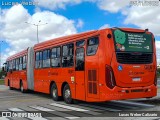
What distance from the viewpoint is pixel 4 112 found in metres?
12.7

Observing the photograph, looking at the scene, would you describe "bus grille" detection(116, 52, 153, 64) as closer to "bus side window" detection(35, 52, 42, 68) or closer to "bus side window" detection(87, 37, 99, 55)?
"bus side window" detection(87, 37, 99, 55)

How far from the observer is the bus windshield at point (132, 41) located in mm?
12312

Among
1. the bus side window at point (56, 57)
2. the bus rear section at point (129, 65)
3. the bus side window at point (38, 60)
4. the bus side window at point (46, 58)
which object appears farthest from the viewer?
the bus side window at point (38, 60)

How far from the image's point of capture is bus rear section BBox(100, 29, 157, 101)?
1190 cm

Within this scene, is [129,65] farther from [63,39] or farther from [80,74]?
[63,39]

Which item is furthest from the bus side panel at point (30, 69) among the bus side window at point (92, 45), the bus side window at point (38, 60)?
the bus side window at point (92, 45)

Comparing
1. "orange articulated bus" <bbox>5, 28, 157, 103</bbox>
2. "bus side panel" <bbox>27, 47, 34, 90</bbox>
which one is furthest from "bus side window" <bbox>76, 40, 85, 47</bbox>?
"bus side panel" <bbox>27, 47, 34, 90</bbox>

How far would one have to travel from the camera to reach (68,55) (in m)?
14.8

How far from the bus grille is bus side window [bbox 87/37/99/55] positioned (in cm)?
93

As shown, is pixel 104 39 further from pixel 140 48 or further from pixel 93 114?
pixel 93 114

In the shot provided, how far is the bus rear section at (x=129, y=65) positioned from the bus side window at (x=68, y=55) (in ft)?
9.17

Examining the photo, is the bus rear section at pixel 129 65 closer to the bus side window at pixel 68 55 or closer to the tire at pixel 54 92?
the bus side window at pixel 68 55

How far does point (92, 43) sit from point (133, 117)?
3622 mm

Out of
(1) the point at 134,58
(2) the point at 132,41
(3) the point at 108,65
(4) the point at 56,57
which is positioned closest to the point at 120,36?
(2) the point at 132,41
